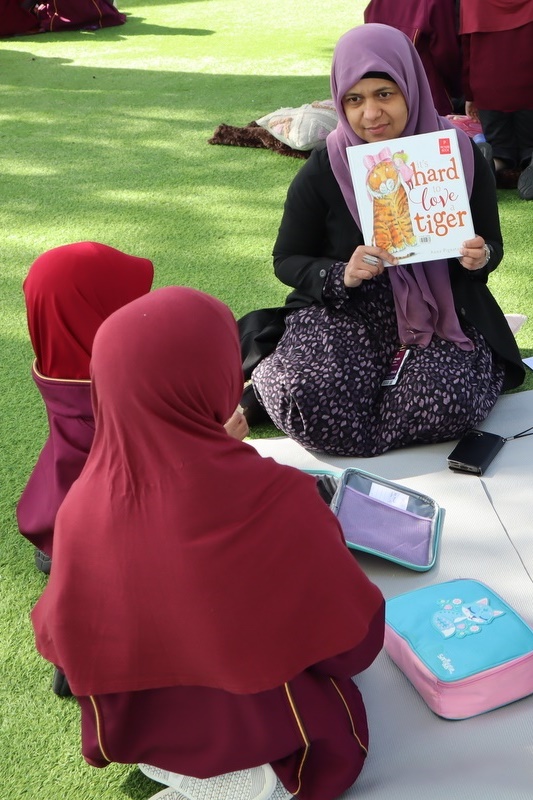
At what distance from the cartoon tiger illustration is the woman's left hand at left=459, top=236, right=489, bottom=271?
6.3 inches

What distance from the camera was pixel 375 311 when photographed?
9.96 ft

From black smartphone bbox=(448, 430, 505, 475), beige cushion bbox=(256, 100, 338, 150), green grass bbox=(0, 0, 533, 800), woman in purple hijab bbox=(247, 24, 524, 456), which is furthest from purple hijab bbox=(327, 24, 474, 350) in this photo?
beige cushion bbox=(256, 100, 338, 150)

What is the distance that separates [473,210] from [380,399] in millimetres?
694

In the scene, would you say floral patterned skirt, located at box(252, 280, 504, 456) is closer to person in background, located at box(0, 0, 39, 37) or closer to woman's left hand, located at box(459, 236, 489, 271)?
woman's left hand, located at box(459, 236, 489, 271)

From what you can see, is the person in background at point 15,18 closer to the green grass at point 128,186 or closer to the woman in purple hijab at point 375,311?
the green grass at point 128,186

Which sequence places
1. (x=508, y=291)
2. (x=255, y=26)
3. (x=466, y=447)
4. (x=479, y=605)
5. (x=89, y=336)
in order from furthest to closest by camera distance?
(x=255, y=26) < (x=508, y=291) < (x=466, y=447) < (x=89, y=336) < (x=479, y=605)

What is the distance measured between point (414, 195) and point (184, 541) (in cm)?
172

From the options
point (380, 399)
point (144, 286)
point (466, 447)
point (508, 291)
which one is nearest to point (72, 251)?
→ point (144, 286)

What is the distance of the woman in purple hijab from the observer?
111 inches

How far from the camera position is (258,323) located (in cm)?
324

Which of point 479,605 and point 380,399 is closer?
point 479,605

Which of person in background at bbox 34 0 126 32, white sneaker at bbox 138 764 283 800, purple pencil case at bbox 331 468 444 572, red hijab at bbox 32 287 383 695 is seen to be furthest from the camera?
person in background at bbox 34 0 126 32

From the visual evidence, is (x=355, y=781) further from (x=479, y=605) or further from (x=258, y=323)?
(x=258, y=323)

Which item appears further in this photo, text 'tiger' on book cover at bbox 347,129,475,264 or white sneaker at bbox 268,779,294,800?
text 'tiger' on book cover at bbox 347,129,475,264
